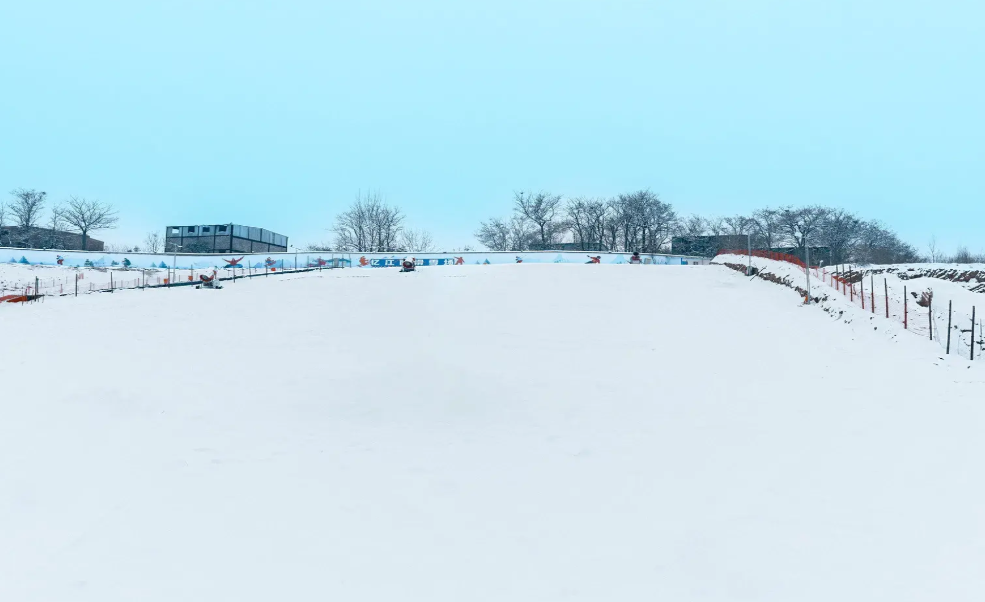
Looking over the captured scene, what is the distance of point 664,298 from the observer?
26250mm

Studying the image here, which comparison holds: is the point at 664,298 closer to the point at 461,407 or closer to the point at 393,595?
the point at 461,407

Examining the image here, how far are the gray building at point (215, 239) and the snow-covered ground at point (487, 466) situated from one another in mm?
53346

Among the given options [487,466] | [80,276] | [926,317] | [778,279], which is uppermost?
[778,279]

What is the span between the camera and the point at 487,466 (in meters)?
9.59

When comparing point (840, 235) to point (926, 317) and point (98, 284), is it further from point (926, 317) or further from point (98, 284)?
point (98, 284)

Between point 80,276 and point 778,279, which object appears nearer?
point 778,279

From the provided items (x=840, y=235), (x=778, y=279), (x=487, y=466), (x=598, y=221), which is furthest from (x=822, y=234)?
(x=487, y=466)

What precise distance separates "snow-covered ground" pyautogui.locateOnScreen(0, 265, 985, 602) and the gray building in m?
53.3

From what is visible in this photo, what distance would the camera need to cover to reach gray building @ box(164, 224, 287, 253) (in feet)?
227

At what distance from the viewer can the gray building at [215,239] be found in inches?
2729

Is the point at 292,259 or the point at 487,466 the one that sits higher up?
the point at 292,259

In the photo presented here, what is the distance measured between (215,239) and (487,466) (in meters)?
71.4

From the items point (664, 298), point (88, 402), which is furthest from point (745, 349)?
point (88, 402)

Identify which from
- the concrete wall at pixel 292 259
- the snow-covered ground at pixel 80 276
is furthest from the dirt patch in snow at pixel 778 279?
the snow-covered ground at pixel 80 276
